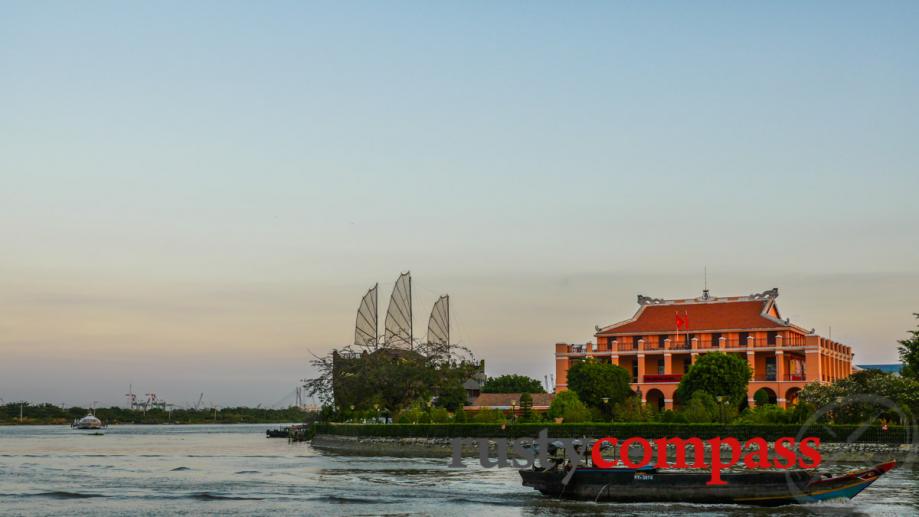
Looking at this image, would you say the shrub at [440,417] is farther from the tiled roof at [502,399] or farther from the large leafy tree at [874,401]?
the tiled roof at [502,399]

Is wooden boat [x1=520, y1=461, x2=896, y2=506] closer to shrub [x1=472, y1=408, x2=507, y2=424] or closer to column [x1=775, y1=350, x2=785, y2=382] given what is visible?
shrub [x1=472, y1=408, x2=507, y2=424]

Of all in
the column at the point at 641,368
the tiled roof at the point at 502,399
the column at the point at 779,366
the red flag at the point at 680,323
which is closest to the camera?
the column at the point at 779,366

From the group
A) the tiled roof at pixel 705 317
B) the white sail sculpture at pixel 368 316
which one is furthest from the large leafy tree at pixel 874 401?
the white sail sculpture at pixel 368 316

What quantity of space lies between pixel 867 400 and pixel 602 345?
149 feet

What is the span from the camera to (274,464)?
7100 cm

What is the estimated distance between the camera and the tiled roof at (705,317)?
11225cm

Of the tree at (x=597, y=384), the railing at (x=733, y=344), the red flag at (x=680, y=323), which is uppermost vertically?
the red flag at (x=680, y=323)

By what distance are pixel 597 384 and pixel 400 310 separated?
121 feet

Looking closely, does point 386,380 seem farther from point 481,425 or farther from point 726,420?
point 726,420

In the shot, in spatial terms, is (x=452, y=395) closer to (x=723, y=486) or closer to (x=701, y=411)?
(x=701, y=411)

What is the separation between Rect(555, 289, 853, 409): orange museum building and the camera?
356ft

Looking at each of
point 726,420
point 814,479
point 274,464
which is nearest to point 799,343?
point 726,420

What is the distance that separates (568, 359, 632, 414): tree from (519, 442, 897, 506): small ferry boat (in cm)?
5939

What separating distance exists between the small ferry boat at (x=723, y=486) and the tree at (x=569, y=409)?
3968 centimetres
